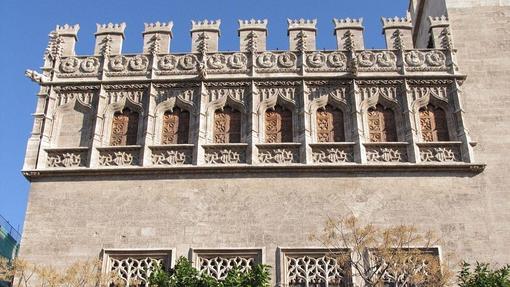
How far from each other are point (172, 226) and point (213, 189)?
1175 millimetres

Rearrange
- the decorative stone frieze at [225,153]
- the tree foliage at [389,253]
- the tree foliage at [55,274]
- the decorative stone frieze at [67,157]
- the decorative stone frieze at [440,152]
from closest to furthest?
the tree foliage at [389,253] → the tree foliage at [55,274] → the decorative stone frieze at [440,152] → the decorative stone frieze at [225,153] → the decorative stone frieze at [67,157]

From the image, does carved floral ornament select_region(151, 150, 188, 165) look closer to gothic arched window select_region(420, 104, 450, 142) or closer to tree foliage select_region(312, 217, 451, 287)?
tree foliage select_region(312, 217, 451, 287)

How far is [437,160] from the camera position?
45.5 ft

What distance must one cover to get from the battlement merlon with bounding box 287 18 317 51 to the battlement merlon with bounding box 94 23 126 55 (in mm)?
4181

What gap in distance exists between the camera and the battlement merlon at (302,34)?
15.5 metres

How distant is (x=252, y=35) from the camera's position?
15617 millimetres

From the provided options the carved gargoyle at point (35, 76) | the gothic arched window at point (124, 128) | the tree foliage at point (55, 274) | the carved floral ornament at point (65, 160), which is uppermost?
the carved gargoyle at point (35, 76)

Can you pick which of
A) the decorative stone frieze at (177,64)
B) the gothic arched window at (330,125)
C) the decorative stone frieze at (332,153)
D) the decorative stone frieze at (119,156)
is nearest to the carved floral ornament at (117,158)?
the decorative stone frieze at (119,156)

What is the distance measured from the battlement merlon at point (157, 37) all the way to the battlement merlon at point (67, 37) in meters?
1.73

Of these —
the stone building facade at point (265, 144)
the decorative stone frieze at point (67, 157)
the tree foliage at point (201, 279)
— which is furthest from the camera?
the decorative stone frieze at point (67, 157)

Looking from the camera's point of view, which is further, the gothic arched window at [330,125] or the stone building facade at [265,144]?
the gothic arched window at [330,125]

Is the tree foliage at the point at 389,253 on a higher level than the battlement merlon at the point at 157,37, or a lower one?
lower

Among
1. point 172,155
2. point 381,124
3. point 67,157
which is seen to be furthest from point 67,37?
point 381,124

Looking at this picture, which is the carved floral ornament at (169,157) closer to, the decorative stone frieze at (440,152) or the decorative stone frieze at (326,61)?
the decorative stone frieze at (326,61)
